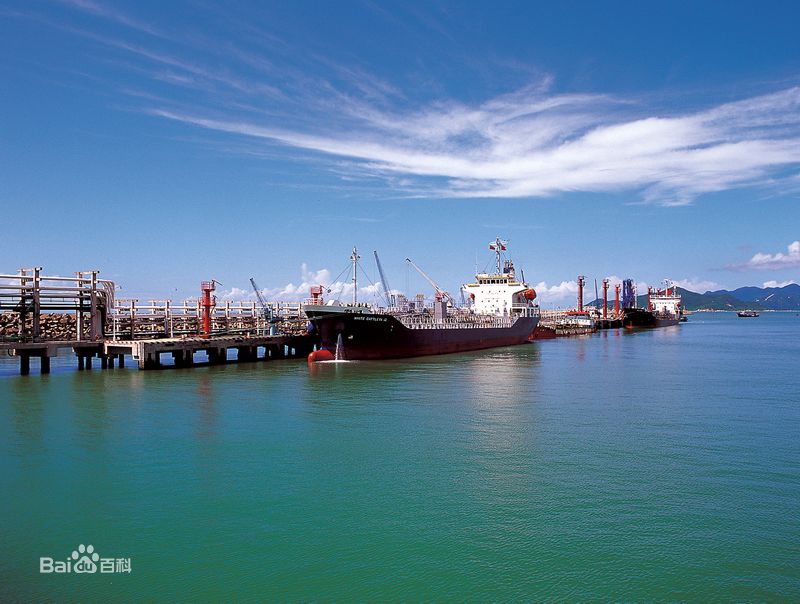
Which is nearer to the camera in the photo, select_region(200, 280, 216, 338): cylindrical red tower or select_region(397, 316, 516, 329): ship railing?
select_region(200, 280, 216, 338): cylindrical red tower

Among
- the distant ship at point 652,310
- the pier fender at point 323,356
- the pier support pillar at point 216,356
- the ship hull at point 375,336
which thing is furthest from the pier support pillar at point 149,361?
the distant ship at point 652,310

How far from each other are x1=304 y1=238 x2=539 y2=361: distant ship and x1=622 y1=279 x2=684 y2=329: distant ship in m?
70.9

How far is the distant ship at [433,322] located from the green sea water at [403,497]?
58.9 feet

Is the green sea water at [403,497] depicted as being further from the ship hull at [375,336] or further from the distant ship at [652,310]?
the distant ship at [652,310]

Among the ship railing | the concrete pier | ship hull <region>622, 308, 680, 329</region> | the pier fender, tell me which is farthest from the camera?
ship hull <region>622, 308, 680, 329</region>

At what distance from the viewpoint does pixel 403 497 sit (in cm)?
1692

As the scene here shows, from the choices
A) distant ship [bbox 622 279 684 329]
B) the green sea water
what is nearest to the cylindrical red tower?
the green sea water

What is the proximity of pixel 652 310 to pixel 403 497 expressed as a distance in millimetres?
177335

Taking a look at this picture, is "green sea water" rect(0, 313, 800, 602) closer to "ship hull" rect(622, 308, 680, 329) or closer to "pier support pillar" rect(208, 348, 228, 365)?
"pier support pillar" rect(208, 348, 228, 365)

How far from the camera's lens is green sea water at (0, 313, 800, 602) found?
Result: 40.2 feet

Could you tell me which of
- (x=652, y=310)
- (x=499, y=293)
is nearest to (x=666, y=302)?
(x=652, y=310)

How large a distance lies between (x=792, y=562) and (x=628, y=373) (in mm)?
36428

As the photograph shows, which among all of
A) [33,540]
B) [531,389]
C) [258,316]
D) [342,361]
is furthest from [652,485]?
[258,316]

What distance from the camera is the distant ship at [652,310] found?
491ft
